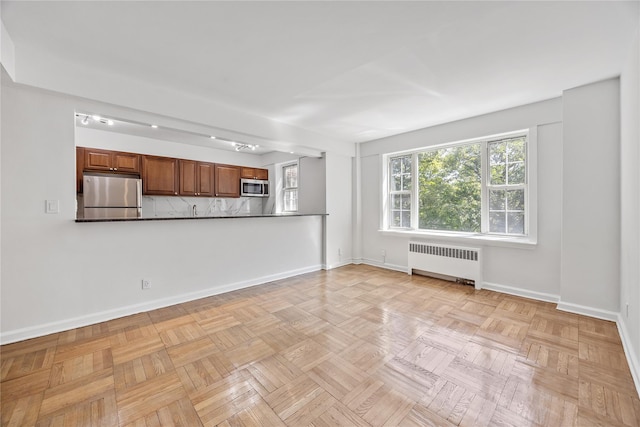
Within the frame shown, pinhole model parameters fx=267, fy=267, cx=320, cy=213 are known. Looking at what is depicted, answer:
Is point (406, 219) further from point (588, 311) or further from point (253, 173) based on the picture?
point (253, 173)

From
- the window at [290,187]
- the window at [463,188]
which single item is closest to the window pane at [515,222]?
the window at [463,188]

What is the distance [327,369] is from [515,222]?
3.38 metres

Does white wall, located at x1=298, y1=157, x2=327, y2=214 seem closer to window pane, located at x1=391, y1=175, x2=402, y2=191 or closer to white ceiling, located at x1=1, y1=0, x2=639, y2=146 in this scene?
window pane, located at x1=391, y1=175, x2=402, y2=191

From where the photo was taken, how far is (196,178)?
5.44 meters

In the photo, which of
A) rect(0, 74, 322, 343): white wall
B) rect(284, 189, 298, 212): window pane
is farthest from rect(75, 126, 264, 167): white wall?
rect(0, 74, 322, 343): white wall

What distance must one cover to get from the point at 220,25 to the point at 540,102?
3.83m

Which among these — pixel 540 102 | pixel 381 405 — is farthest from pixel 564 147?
pixel 381 405

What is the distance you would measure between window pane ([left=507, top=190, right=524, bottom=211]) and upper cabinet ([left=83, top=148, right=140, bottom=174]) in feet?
19.7

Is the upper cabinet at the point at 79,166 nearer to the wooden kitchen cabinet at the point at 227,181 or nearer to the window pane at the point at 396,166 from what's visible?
the wooden kitchen cabinet at the point at 227,181

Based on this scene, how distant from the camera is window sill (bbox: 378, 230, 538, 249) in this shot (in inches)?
140

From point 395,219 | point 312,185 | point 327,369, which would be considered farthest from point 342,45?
point 395,219

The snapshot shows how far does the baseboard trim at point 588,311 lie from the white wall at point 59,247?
4.45 metres

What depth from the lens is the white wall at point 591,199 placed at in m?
2.80

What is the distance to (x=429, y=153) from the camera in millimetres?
4734
